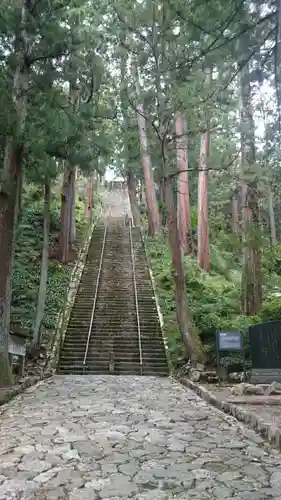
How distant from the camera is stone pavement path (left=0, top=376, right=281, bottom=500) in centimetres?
385

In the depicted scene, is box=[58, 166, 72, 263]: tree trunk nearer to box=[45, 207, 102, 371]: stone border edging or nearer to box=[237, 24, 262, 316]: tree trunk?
box=[45, 207, 102, 371]: stone border edging

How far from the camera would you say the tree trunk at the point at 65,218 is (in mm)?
20125

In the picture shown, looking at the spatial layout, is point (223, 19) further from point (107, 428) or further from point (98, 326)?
point (98, 326)

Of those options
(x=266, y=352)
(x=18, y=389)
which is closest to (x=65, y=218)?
(x=18, y=389)

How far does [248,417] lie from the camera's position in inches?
250

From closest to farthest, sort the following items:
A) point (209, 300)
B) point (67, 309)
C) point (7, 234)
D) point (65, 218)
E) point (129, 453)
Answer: point (129, 453)
point (7, 234)
point (209, 300)
point (67, 309)
point (65, 218)

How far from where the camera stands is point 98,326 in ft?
51.8

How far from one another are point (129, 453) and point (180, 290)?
26.5ft

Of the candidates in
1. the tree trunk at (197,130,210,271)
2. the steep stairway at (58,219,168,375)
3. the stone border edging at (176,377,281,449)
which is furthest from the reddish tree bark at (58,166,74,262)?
the stone border edging at (176,377,281,449)

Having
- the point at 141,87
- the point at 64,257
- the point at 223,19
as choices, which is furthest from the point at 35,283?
the point at 223,19

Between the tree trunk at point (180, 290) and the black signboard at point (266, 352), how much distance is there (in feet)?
9.37

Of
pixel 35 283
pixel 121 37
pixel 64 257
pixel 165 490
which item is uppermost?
pixel 121 37

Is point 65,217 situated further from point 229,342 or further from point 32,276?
point 229,342

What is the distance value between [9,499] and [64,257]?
17.5 meters
